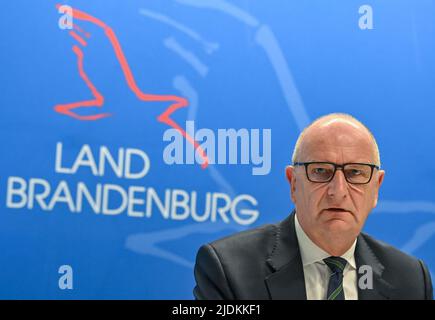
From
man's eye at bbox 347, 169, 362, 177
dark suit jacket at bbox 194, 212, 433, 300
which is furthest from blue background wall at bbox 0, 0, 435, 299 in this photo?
man's eye at bbox 347, 169, 362, 177

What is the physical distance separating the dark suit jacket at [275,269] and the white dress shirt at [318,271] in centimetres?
2

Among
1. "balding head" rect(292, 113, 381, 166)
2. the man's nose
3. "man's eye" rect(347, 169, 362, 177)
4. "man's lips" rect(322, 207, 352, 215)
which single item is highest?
"balding head" rect(292, 113, 381, 166)

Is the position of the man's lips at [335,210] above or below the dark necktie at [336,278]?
above

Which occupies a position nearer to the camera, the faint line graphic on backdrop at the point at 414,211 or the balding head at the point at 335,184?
the balding head at the point at 335,184

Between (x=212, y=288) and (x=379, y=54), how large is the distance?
4.29 feet

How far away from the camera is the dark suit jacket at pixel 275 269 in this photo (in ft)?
4.98

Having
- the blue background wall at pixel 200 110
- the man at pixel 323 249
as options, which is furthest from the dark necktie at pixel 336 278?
the blue background wall at pixel 200 110

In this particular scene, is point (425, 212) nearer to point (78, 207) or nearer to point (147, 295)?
point (147, 295)

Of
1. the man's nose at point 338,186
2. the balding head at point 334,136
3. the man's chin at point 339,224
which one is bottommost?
the man's chin at point 339,224

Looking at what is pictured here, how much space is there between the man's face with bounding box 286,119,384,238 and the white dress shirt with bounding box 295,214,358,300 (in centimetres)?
4

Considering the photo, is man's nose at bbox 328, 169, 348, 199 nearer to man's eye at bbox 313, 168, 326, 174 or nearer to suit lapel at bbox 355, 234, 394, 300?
man's eye at bbox 313, 168, 326, 174

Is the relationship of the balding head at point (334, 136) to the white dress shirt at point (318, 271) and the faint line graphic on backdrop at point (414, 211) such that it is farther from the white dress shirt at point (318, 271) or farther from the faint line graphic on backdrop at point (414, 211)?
the faint line graphic on backdrop at point (414, 211)

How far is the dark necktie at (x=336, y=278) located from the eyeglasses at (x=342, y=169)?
23 cm

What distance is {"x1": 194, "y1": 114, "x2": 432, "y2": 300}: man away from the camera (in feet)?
5.00
